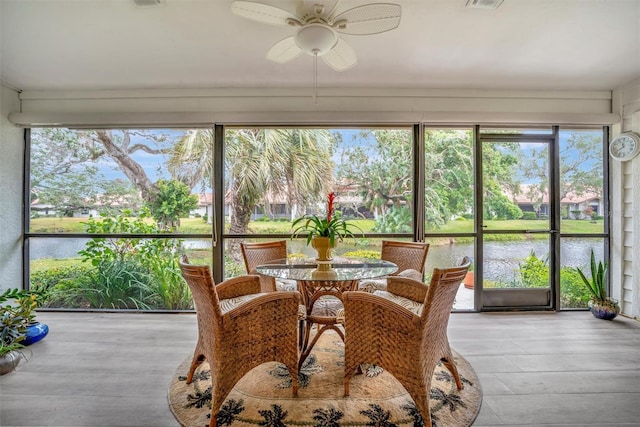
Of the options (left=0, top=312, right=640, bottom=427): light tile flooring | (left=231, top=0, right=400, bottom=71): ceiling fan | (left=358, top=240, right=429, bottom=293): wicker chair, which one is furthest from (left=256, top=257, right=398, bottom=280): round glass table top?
(left=231, top=0, right=400, bottom=71): ceiling fan

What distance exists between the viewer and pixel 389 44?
8.38 ft

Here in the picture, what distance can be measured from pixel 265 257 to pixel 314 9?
205 centimetres

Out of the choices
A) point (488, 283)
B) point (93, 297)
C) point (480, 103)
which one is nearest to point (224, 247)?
point (93, 297)

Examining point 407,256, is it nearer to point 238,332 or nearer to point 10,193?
point 238,332

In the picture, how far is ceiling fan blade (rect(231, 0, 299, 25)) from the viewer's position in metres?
1.63

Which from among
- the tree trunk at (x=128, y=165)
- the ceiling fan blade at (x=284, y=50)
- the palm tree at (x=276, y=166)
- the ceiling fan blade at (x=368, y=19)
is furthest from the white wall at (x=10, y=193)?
the ceiling fan blade at (x=368, y=19)

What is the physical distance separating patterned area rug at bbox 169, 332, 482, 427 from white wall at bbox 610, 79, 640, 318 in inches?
107

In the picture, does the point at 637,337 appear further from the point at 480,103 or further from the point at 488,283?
the point at 480,103

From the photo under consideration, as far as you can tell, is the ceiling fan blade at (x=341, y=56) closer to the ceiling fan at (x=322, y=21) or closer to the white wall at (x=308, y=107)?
the ceiling fan at (x=322, y=21)

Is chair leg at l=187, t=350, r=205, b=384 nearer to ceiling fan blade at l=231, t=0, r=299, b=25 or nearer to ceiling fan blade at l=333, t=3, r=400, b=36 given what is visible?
ceiling fan blade at l=231, t=0, r=299, b=25

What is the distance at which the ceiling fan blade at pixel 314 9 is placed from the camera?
1.83 metres

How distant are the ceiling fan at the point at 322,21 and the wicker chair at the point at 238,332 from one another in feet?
4.85

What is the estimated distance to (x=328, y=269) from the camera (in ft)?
7.27

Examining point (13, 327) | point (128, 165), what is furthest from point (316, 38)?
point (13, 327)
